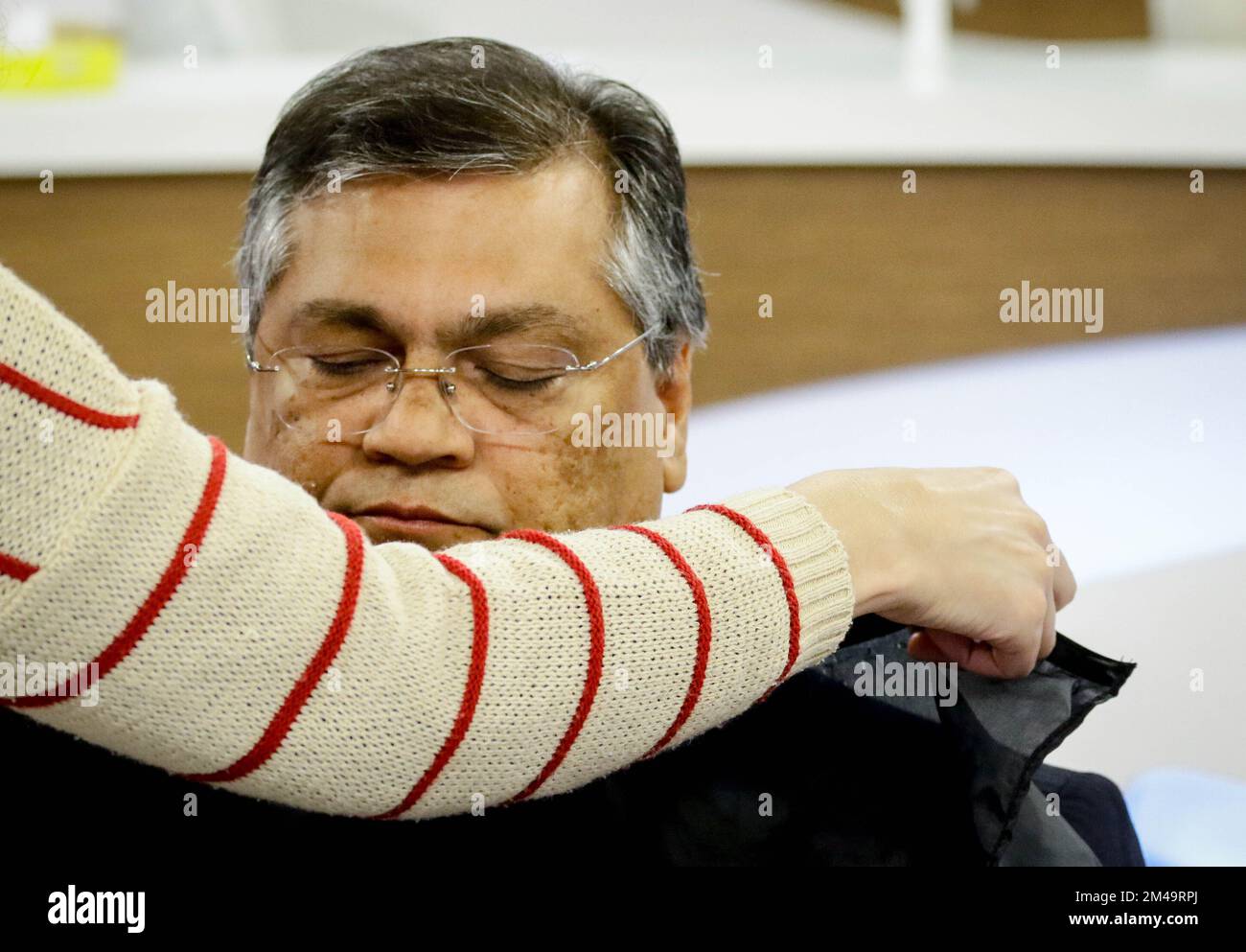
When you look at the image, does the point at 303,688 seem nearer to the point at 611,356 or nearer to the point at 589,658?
the point at 589,658

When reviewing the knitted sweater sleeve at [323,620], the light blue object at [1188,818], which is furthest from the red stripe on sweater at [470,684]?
the light blue object at [1188,818]

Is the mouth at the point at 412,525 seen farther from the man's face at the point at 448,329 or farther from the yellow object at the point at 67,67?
the yellow object at the point at 67,67

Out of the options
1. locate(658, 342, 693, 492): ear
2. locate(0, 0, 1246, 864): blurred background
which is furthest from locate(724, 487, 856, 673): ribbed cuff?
locate(0, 0, 1246, 864): blurred background

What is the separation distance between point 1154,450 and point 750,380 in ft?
2.43

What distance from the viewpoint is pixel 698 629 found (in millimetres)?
739

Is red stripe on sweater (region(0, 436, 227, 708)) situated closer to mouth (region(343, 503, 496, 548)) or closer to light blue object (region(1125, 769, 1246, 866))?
mouth (region(343, 503, 496, 548))

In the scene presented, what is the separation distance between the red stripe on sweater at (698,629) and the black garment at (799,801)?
0.88ft

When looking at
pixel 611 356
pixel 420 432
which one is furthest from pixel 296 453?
pixel 611 356

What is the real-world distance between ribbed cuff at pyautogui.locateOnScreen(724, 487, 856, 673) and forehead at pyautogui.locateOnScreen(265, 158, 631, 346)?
486mm

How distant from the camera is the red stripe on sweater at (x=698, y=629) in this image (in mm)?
741

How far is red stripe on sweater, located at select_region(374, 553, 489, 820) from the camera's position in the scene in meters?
0.69
